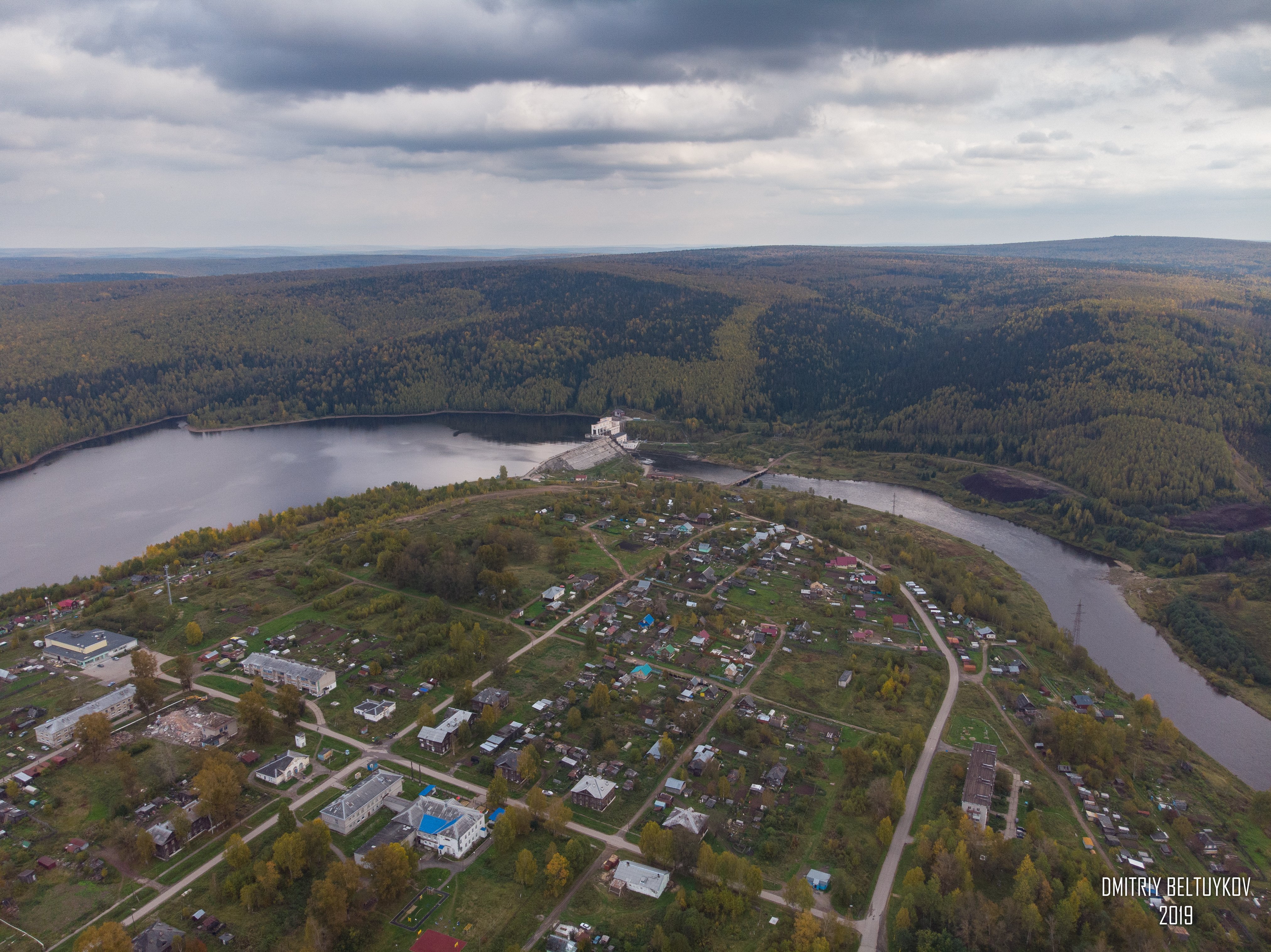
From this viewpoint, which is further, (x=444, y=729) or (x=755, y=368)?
(x=755, y=368)

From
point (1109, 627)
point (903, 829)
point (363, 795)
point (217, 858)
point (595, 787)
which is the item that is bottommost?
point (1109, 627)

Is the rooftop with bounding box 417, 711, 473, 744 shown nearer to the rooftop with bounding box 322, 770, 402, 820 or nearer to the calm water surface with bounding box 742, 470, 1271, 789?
the rooftop with bounding box 322, 770, 402, 820

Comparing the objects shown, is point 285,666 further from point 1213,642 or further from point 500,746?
point 1213,642

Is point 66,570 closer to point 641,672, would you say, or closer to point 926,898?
point 641,672

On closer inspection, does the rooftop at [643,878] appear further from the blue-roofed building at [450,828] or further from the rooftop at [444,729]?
the rooftop at [444,729]

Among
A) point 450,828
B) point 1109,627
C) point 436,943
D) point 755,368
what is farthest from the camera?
point 755,368

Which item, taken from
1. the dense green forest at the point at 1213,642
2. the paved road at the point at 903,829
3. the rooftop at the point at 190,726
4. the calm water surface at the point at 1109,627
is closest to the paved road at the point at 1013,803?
the paved road at the point at 903,829

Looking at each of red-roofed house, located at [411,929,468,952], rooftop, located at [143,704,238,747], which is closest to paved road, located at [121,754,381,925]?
rooftop, located at [143,704,238,747]

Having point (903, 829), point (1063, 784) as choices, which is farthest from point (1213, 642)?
point (903, 829)

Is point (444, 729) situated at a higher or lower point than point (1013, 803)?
higher
